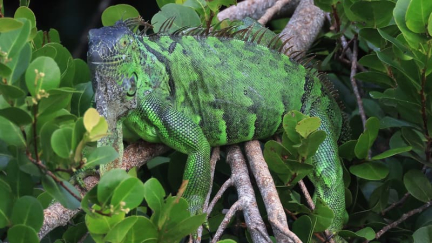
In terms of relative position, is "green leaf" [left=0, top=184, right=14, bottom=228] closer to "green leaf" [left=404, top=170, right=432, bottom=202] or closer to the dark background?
"green leaf" [left=404, top=170, right=432, bottom=202]

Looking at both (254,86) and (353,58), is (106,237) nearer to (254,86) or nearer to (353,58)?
→ (254,86)

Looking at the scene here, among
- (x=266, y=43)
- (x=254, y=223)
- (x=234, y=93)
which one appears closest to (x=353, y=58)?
(x=266, y=43)

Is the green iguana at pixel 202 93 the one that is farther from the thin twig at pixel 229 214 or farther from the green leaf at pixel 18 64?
the green leaf at pixel 18 64

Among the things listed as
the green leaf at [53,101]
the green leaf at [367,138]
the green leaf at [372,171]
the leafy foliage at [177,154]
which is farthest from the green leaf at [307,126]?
the green leaf at [53,101]

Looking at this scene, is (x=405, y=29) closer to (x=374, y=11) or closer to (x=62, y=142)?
(x=374, y=11)

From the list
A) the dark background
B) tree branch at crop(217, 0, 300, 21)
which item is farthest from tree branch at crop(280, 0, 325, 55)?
the dark background

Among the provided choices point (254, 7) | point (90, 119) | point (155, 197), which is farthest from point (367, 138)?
point (254, 7)
